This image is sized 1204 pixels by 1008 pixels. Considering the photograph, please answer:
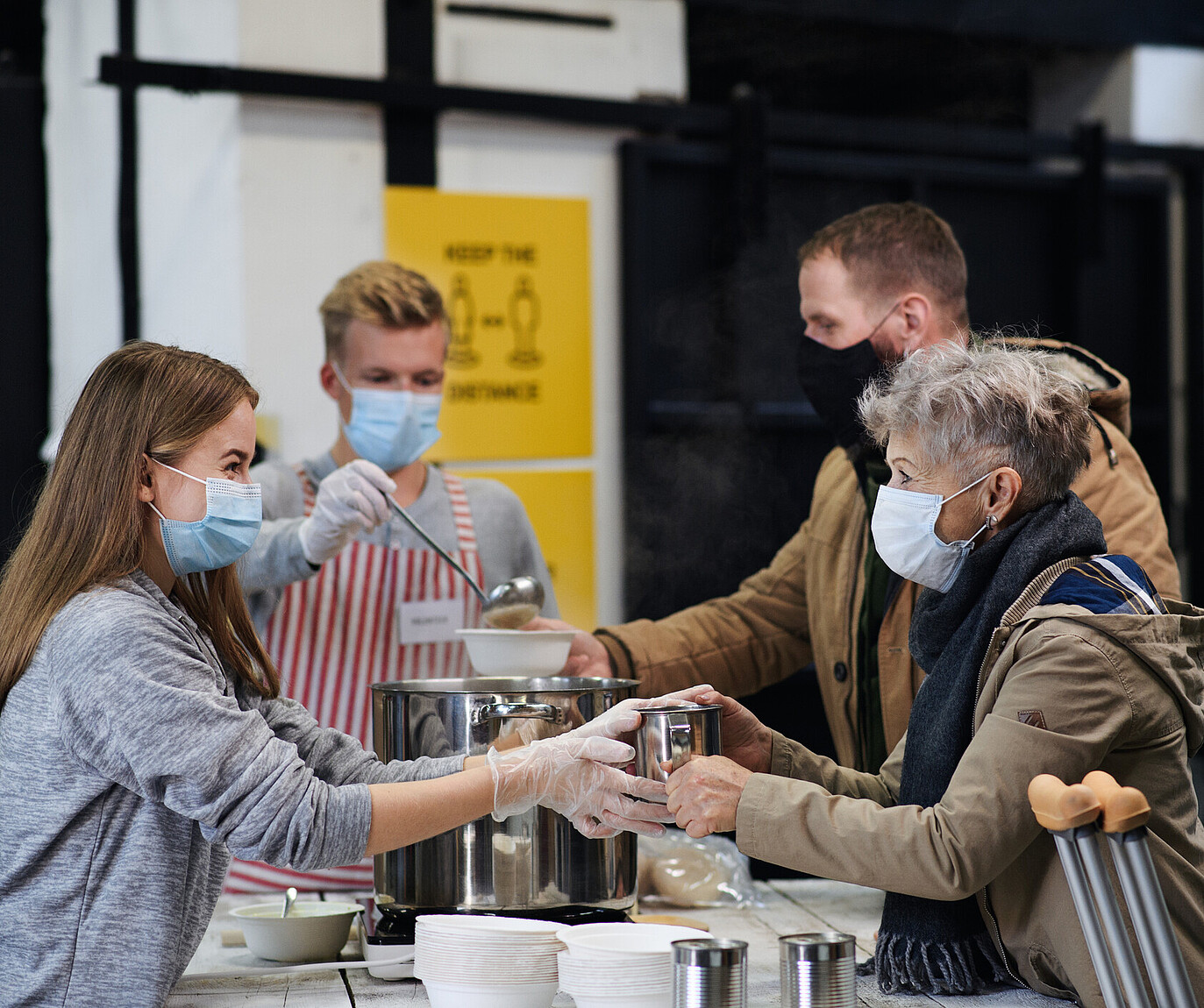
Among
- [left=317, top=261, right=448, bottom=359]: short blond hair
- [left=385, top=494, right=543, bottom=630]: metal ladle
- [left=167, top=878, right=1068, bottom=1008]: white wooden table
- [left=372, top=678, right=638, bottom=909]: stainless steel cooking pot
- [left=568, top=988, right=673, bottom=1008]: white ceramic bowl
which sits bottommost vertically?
[left=167, top=878, right=1068, bottom=1008]: white wooden table

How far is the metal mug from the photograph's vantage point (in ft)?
4.83

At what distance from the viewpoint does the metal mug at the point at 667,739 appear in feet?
4.83

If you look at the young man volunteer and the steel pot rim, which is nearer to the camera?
the steel pot rim

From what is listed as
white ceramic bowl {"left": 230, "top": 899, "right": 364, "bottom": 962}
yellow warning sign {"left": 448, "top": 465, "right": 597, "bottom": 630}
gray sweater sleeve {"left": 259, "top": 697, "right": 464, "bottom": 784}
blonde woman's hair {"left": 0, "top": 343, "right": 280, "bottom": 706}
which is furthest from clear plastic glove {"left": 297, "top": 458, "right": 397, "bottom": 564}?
yellow warning sign {"left": 448, "top": 465, "right": 597, "bottom": 630}

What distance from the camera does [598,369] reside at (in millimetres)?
3611

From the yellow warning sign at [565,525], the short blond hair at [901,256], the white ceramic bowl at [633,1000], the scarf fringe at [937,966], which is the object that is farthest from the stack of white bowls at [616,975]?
the yellow warning sign at [565,525]

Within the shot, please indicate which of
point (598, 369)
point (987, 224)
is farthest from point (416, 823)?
point (987, 224)

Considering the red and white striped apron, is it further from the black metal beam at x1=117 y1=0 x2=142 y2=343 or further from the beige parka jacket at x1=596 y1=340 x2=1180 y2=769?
the black metal beam at x1=117 y1=0 x2=142 y2=343

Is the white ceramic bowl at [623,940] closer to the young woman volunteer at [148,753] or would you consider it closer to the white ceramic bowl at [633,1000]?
the white ceramic bowl at [633,1000]

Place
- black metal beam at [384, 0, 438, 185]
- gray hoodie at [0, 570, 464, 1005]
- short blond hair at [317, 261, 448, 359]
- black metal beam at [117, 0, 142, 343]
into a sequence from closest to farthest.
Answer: gray hoodie at [0, 570, 464, 1005], short blond hair at [317, 261, 448, 359], black metal beam at [117, 0, 142, 343], black metal beam at [384, 0, 438, 185]

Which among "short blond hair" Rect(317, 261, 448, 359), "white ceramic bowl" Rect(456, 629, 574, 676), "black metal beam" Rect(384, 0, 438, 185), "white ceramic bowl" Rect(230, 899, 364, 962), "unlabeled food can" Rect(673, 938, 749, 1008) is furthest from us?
"black metal beam" Rect(384, 0, 438, 185)

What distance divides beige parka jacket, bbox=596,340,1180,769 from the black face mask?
0.27 ft

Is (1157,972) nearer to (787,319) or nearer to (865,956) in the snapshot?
(865,956)

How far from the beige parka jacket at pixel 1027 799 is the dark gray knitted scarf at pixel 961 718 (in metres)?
0.03
